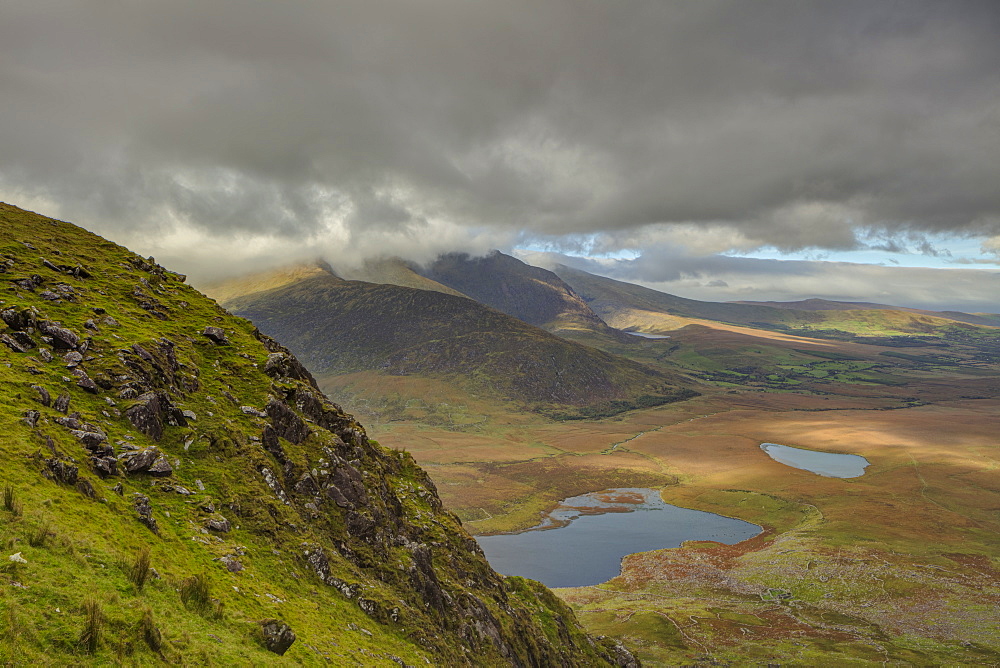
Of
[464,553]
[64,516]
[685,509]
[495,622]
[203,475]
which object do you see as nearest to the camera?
[64,516]

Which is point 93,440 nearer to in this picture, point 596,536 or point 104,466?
point 104,466

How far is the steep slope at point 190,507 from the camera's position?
17.9m

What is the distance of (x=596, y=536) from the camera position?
144 metres

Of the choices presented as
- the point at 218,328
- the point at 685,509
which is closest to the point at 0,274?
the point at 218,328

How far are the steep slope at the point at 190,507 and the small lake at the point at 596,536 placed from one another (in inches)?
2707

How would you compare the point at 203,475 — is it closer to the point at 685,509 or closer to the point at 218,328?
the point at 218,328

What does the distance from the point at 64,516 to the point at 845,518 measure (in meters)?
167

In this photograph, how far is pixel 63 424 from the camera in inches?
1012

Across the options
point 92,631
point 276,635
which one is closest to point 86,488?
point 92,631

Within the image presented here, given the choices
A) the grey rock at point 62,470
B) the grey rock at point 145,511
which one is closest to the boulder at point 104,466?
the grey rock at point 145,511

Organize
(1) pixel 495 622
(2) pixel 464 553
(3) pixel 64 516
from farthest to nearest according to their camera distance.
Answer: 1. (2) pixel 464 553
2. (1) pixel 495 622
3. (3) pixel 64 516

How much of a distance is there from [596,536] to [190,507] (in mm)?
132120

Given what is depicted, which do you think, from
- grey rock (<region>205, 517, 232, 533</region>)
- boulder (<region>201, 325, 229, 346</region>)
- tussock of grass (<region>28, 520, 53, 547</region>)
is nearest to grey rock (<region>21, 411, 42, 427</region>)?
tussock of grass (<region>28, 520, 53, 547</region>)

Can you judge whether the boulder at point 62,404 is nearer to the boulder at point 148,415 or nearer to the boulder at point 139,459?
the boulder at point 148,415
